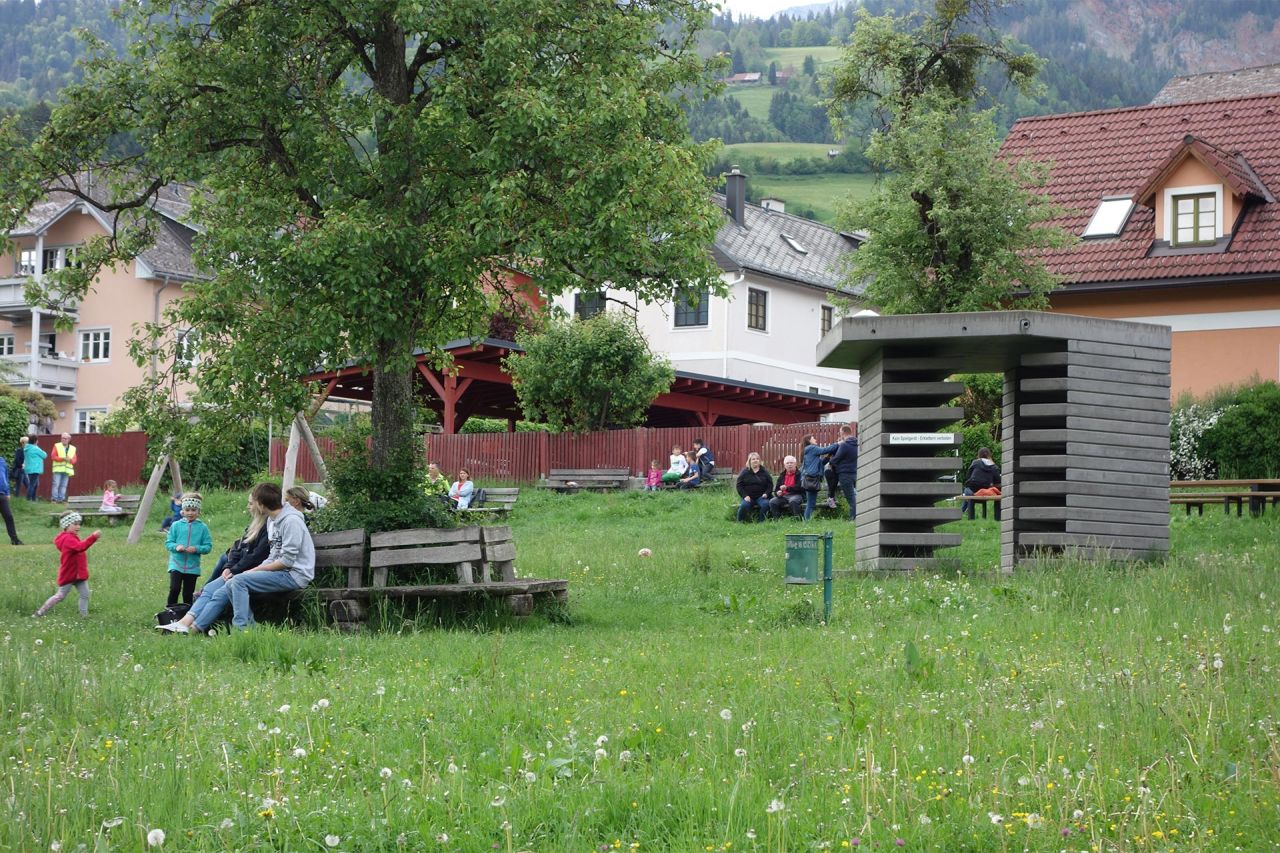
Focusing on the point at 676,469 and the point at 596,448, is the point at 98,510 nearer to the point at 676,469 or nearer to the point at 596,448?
the point at 596,448

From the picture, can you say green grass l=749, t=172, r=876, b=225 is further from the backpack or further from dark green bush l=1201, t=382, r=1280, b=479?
the backpack

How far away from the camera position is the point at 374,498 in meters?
15.2

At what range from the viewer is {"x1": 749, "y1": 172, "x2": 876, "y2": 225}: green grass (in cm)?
12862

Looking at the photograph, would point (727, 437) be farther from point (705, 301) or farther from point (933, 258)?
point (705, 301)

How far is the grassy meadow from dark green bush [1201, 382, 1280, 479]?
1416 centimetres

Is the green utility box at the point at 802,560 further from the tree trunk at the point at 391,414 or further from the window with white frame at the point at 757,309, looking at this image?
the window with white frame at the point at 757,309

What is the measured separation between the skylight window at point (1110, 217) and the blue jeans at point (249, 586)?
2655cm

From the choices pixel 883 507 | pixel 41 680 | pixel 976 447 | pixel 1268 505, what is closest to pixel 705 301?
pixel 976 447

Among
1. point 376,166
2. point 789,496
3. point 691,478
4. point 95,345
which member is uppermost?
point 95,345

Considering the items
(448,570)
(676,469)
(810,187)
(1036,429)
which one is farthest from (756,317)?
(810,187)

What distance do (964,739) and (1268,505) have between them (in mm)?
16056

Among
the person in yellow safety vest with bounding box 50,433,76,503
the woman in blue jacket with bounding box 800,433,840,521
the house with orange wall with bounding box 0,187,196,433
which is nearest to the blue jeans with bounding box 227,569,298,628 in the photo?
the woman in blue jacket with bounding box 800,433,840,521

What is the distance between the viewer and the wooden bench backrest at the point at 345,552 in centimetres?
1433

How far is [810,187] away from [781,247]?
279 feet
